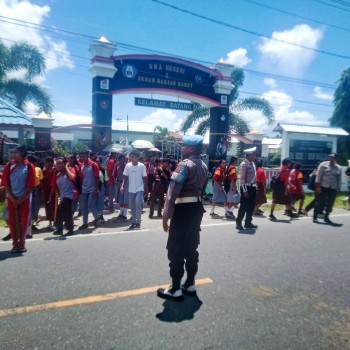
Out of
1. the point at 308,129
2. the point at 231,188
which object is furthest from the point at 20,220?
the point at 308,129

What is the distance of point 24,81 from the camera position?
2356cm

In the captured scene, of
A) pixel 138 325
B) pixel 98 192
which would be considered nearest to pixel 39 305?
pixel 138 325

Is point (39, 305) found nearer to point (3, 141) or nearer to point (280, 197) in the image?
point (280, 197)

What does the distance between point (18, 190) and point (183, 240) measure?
313 centimetres

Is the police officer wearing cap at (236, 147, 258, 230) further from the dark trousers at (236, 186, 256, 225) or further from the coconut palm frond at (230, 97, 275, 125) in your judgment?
the coconut palm frond at (230, 97, 275, 125)

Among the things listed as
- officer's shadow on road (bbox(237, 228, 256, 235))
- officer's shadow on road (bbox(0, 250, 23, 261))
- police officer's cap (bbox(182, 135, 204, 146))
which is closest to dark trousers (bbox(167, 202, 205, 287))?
police officer's cap (bbox(182, 135, 204, 146))

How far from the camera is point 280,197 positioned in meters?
9.49

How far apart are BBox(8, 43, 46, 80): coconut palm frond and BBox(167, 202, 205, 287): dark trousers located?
76.6 ft

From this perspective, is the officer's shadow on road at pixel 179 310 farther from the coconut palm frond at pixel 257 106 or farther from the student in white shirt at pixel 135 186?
the coconut palm frond at pixel 257 106

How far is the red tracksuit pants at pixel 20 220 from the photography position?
17.7 ft

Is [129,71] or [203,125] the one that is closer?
[129,71]

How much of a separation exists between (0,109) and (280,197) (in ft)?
34.1

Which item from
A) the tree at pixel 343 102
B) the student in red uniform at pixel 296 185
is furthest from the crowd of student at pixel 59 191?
the tree at pixel 343 102

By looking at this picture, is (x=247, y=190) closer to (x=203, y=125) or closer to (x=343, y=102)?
(x=203, y=125)
